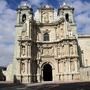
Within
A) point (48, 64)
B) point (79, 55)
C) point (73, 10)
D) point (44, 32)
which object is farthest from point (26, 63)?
point (73, 10)

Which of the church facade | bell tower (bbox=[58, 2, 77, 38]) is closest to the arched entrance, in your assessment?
the church facade

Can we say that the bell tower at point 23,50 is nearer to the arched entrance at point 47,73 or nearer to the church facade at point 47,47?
the church facade at point 47,47

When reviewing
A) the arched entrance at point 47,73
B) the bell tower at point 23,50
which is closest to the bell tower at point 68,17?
the bell tower at point 23,50

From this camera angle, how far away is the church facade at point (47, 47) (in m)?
33.8

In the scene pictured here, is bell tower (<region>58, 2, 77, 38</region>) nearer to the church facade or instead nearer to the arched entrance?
the church facade

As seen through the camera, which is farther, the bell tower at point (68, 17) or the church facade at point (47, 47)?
the bell tower at point (68, 17)

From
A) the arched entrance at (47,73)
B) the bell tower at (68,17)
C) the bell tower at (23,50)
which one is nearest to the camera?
the bell tower at (23,50)

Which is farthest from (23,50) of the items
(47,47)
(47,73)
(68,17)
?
(68,17)

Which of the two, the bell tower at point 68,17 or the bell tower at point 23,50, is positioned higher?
the bell tower at point 68,17

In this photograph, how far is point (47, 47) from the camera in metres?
36.6

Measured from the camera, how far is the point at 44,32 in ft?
123

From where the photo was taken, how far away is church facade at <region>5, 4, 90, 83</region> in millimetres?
33812

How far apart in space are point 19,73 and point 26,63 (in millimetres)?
1857

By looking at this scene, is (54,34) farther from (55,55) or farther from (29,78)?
(29,78)
